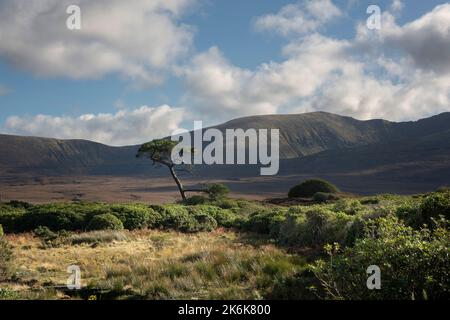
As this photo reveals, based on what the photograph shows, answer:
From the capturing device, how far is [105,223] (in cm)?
2064

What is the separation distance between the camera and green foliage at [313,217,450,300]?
21.0ft

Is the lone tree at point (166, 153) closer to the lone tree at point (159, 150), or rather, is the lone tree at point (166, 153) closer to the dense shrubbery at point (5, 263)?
the lone tree at point (159, 150)

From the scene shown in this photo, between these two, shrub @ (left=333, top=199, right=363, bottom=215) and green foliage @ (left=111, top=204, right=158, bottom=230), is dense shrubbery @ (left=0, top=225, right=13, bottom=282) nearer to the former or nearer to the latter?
green foliage @ (left=111, top=204, right=158, bottom=230)

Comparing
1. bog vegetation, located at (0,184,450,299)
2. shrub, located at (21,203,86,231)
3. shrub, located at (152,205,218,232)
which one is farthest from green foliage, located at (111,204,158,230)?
shrub, located at (21,203,86,231)

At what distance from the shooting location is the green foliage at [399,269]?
6391mm

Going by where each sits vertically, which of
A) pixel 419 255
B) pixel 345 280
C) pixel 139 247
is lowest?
pixel 139 247

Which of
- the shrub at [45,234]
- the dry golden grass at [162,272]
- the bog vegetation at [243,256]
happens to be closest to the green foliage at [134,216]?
the bog vegetation at [243,256]

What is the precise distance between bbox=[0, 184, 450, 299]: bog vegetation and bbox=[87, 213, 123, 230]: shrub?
5cm

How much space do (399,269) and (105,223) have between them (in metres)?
16.3

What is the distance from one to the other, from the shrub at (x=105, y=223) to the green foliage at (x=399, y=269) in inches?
585
